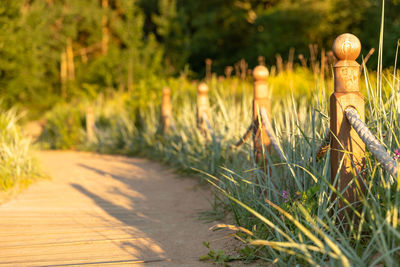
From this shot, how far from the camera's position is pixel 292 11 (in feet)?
64.9

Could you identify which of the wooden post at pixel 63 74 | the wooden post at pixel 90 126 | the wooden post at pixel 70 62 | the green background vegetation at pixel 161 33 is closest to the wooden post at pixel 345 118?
the wooden post at pixel 90 126

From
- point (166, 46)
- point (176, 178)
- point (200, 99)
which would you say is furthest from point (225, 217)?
point (166, 46)

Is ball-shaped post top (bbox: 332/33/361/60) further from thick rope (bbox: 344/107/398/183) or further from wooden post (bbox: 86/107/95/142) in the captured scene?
wooden post (bbox: 86/107/95/142)

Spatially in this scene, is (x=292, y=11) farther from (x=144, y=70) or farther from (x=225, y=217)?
(x=225, y=217)

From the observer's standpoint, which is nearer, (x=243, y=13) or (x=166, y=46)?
(x=166, y=46)

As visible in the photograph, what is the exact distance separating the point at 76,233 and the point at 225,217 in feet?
3.97

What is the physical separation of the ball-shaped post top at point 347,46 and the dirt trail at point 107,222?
1.47 m

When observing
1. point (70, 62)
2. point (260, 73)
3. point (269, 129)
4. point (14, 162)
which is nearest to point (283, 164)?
point (269, 129)

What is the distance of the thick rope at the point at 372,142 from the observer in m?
2.03

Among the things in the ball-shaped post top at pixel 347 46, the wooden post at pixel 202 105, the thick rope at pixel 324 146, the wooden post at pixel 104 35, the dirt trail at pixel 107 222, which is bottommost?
the dirt trail at pixel 107 222

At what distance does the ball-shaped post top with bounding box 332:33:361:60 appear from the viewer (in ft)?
7.82

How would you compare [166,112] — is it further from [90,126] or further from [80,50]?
[80,50]

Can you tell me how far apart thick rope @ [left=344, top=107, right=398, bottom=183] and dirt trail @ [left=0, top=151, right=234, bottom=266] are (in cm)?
121

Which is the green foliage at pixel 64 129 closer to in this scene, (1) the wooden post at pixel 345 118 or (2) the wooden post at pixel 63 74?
(2) the wooden post at pixel 63 74
